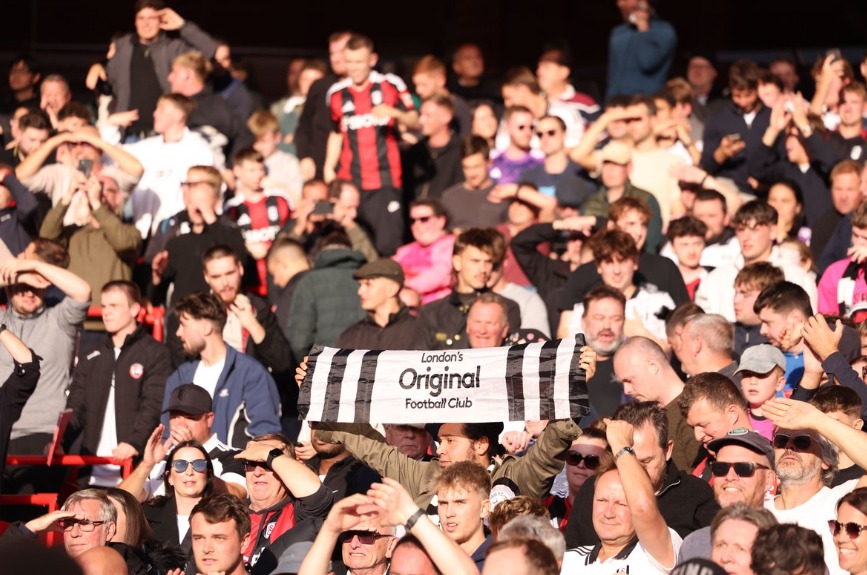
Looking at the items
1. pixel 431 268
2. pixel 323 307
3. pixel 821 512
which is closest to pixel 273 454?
pixel 821 512

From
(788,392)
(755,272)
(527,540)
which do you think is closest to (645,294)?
(755,272)

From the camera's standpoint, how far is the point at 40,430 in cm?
1138

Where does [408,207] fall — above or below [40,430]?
above

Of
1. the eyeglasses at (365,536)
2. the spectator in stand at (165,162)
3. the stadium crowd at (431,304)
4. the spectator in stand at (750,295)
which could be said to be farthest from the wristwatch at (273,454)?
the spectator in stand at (165,162)

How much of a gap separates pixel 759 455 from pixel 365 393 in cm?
209

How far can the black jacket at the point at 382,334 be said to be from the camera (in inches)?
445

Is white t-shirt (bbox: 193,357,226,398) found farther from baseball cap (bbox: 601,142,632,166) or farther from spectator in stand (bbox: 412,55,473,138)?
spectator in stand (bbox: 412,55,473,138)

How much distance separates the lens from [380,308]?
11.4 metres

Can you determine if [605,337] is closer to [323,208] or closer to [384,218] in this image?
[323,208]

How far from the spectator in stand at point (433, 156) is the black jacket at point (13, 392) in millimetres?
5900

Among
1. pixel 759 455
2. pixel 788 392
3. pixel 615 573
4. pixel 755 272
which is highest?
pixel 755 272

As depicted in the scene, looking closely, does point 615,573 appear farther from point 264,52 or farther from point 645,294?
point 264,52

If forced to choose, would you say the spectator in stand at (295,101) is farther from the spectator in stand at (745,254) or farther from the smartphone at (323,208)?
the spectator in stand at (745,254)

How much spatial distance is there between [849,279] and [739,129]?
11.5 ft
